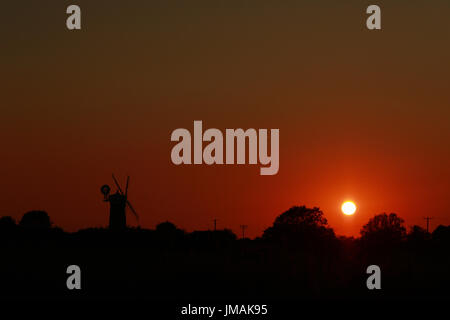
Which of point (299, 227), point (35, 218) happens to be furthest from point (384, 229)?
point (35, 218)

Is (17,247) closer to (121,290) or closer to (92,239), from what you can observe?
(121,290)

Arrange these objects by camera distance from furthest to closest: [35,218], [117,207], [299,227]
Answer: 1. [35,218]
2. [299,227]
3. [117,207]

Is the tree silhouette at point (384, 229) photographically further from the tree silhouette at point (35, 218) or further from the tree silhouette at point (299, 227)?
the tree silhouette at point (35, 218)

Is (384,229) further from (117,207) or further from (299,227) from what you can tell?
(117,207)

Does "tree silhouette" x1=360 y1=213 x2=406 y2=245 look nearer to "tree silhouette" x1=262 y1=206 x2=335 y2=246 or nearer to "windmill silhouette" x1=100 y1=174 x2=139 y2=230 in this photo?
"tree silhouette" x1=262 y1=206 x2=335 y2=246

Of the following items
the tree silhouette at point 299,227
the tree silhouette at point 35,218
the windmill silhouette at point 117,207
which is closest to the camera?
the windmill silhouette at point 117,207

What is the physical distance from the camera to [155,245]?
2719 inches

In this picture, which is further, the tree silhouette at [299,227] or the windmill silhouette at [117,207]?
the tree silhouette at [299,227]

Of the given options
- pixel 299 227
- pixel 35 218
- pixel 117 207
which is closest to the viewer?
pixel 117 207

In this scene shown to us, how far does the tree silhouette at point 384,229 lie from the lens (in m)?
118

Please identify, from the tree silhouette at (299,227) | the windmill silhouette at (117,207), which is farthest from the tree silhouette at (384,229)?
the windmill silhouette at (117,207)

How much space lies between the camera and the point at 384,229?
411 ft
